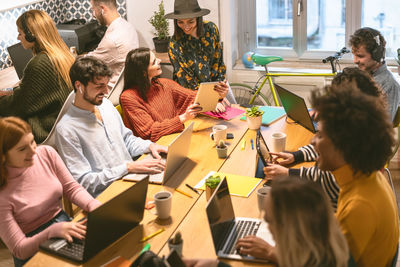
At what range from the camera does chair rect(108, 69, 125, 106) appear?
11.1 ft

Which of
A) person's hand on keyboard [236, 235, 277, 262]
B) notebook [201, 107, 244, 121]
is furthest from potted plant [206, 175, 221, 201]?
notebook [201, 107, 244, 121]

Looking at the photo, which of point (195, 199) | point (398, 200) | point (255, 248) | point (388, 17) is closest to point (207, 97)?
point (195, 199)

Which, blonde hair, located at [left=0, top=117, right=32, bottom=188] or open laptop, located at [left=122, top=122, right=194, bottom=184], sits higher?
blonde hair, located at [left=0, top=117, right=32, bottom=188]

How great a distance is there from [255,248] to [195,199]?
57 cm

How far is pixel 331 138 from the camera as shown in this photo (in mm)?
1862

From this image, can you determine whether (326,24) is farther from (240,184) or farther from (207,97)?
(240,184)

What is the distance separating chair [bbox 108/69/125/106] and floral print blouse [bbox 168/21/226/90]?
0.54 metres

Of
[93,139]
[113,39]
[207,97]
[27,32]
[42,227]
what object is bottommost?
[42,227]

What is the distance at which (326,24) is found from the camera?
5094mm

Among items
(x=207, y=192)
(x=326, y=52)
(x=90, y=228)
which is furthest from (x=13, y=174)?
(x=326, y=52)

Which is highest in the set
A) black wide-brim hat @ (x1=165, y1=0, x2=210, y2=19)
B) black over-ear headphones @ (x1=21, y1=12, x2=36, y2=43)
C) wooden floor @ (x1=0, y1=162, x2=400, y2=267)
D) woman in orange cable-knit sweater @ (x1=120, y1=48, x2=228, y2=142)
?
black wide-brim hat @ (x1=165, y1=0, x2=210, y2=19)

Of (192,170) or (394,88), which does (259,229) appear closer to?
(192,170)

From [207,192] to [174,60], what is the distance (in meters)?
1.70

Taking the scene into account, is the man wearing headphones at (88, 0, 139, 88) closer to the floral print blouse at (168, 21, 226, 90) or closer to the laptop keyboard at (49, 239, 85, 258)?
the floral print blouse at (168, 21, 226, 90)
